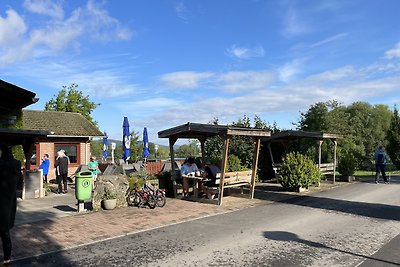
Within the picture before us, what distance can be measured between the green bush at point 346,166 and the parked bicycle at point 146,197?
36.8 ft

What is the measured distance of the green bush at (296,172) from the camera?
48.0 ft

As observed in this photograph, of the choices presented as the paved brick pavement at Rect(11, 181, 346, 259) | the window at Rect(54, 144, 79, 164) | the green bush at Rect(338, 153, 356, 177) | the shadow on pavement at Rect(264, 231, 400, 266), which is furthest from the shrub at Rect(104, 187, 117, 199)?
the green bush at Rect(338, 153, 356, 177)

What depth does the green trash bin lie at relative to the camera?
10.4 m

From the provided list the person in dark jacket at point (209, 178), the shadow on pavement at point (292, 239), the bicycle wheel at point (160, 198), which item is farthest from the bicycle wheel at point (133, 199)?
the shadow on pavement at point (292, 239)

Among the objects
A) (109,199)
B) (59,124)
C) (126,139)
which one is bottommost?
(109,199)

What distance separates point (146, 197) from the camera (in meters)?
11.2

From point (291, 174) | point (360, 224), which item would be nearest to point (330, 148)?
point (291, 174)

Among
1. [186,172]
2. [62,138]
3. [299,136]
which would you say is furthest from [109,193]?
[62,138]

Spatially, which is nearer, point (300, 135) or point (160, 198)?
point (160, 198)

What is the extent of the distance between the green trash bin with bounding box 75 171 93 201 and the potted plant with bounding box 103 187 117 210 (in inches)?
18.0

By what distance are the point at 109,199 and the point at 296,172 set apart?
7.33 metres

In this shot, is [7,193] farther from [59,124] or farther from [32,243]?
[59,124]

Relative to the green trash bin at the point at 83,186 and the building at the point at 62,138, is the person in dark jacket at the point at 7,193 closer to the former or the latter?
the green trash bin at the point at 83,186

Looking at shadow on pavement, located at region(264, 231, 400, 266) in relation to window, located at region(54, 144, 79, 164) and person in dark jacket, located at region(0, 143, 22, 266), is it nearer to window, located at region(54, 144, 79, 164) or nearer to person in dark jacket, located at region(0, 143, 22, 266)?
person in dark jacket, located at region(0, 143, 22, 266)
